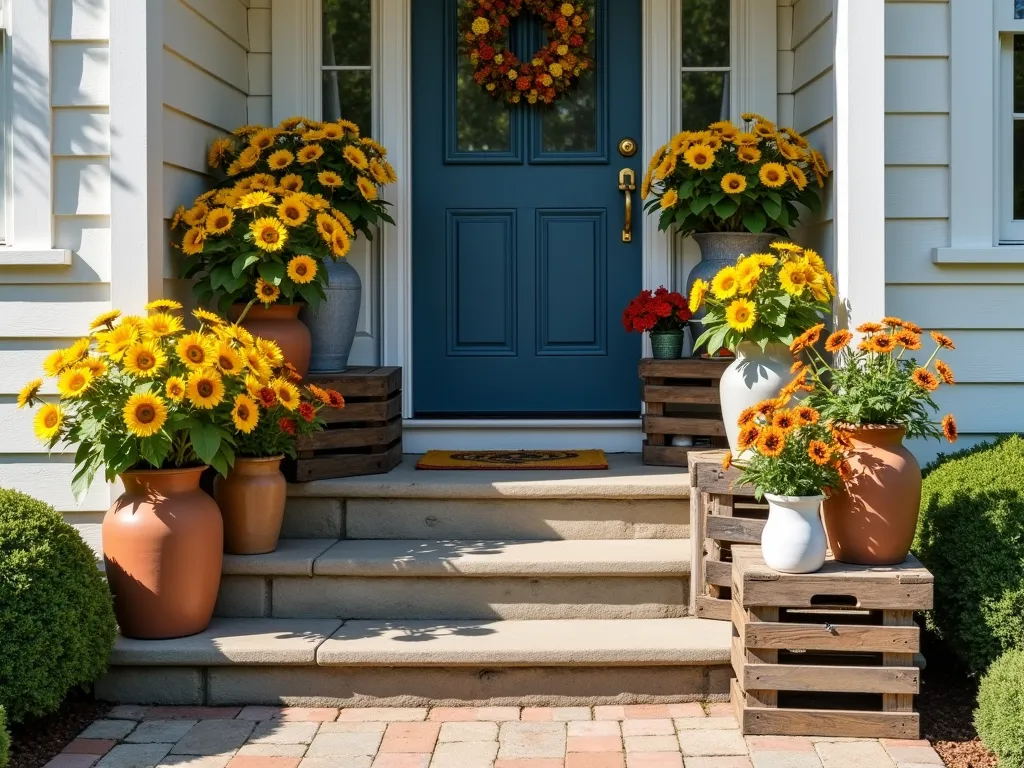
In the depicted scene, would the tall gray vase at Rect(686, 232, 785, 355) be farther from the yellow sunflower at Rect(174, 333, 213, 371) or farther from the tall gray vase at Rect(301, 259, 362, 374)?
the yellow sunflower at Rect(174, 333, 213, 371)

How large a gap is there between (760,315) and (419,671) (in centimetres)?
142

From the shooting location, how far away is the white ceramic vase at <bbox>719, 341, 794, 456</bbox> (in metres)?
3.47

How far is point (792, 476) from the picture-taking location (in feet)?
9.93

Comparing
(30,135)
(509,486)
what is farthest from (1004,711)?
(30,135)

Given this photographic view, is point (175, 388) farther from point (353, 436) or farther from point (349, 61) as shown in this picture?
point (349, 61)

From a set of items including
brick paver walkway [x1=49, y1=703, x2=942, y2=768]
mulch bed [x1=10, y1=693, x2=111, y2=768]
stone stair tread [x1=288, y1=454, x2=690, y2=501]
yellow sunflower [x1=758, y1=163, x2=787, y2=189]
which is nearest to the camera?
brick paver walkway [x1=49, y1=703, x2=942, y2=768]

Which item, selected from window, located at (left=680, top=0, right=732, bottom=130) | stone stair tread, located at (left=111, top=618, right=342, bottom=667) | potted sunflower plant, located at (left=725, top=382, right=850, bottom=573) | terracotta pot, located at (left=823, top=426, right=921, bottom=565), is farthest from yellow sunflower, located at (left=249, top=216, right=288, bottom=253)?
terracotta pot, located at (left=823, top=426, right=921, bottom=565)

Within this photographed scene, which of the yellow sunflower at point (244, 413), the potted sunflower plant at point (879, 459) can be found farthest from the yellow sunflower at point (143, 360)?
the potted sunflower plant at point (879, 459)

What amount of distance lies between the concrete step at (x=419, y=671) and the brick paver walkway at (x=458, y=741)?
42mm

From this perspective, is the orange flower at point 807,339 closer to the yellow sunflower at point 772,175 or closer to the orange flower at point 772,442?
the orange flower at point 772,442

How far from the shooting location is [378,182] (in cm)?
430

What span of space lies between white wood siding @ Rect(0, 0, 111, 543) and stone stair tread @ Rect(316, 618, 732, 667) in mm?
1059

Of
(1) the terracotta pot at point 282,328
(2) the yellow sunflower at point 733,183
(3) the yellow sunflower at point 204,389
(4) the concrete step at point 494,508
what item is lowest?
(4) the concrete step at point 494,508

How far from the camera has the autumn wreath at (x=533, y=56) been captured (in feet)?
15.0
